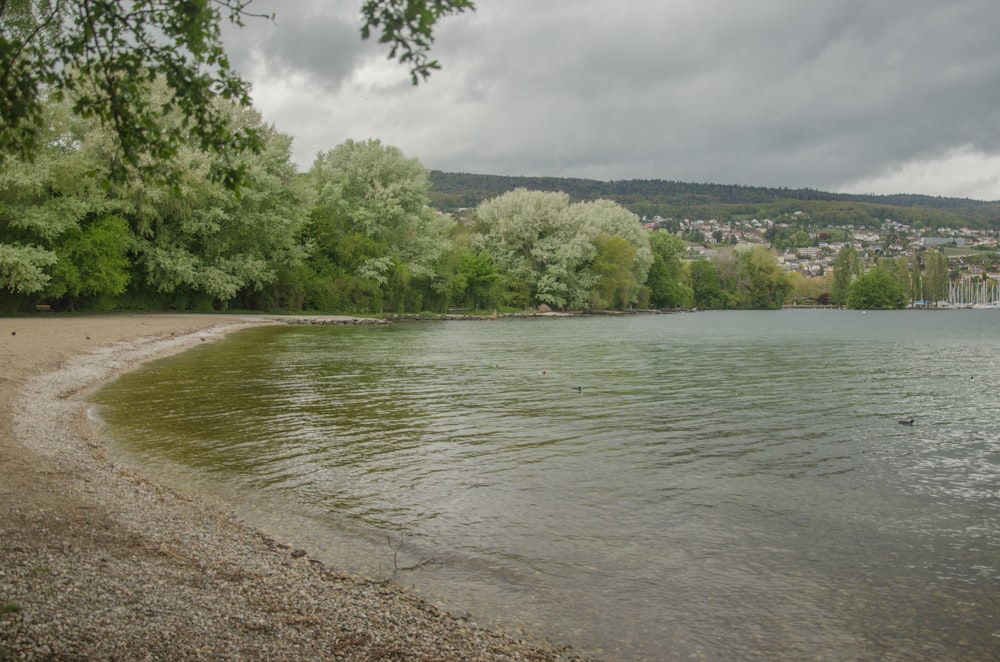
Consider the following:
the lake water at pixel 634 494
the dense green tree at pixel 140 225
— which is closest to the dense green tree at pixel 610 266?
the dense green tree at pixel 140 225

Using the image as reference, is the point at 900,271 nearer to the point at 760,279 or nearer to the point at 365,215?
the point at 760,279

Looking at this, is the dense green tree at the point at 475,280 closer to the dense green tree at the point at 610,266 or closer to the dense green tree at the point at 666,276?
the dense green tree at the point at 610,266

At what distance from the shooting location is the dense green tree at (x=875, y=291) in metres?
172

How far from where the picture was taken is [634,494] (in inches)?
430

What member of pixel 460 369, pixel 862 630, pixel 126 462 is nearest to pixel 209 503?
pixel 126 462

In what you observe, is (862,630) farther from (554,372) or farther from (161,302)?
(161,302)

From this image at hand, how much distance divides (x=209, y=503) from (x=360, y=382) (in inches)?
542

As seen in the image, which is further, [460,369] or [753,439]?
[460,369]

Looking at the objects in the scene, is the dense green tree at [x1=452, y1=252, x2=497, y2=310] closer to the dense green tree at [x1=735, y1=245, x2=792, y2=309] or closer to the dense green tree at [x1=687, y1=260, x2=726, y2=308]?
the dense green tree at [x1=687, y1=260, x2=726, y2=308]

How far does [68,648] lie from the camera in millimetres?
4852

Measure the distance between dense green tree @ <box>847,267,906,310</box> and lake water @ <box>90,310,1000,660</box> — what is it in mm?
163182

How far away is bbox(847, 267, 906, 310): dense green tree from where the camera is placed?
172375 mm

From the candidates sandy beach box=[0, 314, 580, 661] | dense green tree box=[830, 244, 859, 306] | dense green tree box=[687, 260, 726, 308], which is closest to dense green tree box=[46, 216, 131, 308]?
sandy beach box=[0, 314, 580, 661]

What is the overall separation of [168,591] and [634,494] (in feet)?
22.0
